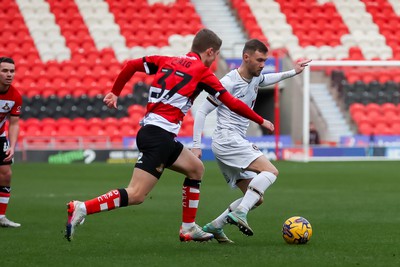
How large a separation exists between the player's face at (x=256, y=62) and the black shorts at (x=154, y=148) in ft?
4.62

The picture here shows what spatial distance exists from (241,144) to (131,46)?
24.0 meters

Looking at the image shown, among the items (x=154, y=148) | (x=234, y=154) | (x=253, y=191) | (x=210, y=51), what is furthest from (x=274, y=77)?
(x=154, y=148)

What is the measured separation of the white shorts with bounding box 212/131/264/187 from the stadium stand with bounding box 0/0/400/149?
64.0 ft

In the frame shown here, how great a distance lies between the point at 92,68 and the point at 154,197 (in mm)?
16981

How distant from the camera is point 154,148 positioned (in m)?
8.36

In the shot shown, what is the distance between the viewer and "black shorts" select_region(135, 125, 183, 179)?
830 cm

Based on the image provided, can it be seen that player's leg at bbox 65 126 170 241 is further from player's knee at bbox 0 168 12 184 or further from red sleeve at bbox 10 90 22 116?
player's knee at bbox 0 168 12 184

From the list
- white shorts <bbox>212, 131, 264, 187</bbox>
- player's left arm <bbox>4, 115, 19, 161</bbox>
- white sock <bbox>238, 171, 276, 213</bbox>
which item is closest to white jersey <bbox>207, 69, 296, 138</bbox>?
white shorts <bbox>212, 131, 264, 187</bbox>

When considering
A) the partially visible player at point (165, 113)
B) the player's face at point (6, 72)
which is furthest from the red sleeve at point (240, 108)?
the player's face at point (6, 72)

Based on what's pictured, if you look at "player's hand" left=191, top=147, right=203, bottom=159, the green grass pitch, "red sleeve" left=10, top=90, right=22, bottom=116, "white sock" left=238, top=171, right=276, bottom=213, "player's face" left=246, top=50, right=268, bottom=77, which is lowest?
the green grass pitch

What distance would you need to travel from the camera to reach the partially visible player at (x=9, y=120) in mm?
10688

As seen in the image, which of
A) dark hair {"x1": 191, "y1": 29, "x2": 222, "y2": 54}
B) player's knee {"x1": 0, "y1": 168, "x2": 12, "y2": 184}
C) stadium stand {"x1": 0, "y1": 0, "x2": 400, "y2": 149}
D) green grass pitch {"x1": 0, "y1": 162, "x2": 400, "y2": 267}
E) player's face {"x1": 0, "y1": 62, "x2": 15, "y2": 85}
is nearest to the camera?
green grass pitch {"x1": 0, "y1": 162, "x2": 400, "y2": 267}

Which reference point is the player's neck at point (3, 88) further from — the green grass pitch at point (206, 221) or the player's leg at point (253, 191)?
the player's leg at point (253, 191)

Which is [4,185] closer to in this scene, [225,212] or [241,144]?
[225,212]
